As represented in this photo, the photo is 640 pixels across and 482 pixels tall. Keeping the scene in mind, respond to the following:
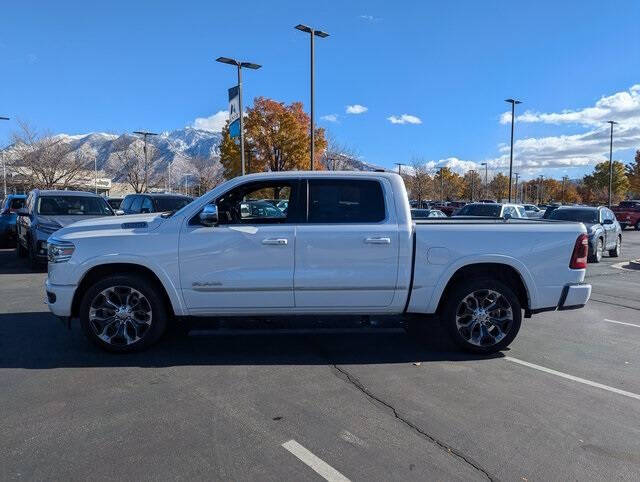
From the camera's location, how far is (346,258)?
5043 mm

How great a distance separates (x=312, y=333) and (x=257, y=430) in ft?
8.28

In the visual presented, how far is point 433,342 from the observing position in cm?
586

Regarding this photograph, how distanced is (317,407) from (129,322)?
236 cm

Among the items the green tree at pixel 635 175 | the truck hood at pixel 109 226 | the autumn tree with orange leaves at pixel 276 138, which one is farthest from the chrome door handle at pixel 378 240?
the green tree at pixel 635 175

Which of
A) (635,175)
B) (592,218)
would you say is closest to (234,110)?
(592,218)

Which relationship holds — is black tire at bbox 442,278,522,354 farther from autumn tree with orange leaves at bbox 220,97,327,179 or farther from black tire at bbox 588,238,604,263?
autumn tree with orange leaves at bbox 220,97,327,179

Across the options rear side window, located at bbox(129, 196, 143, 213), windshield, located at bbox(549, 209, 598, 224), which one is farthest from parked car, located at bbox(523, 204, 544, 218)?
rear side window, located at bbox(129, 196, 143, 213)

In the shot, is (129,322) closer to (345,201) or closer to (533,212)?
(345,201)

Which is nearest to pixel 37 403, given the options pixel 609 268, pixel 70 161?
pixel 609 268

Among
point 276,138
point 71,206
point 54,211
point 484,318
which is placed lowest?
point 484,318

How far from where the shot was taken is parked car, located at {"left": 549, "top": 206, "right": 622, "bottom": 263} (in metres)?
14.5

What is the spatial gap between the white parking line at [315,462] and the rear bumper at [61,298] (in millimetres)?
2987

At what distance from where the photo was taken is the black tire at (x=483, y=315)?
5.28m

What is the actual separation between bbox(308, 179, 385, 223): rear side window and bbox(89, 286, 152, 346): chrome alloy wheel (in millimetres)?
1991
